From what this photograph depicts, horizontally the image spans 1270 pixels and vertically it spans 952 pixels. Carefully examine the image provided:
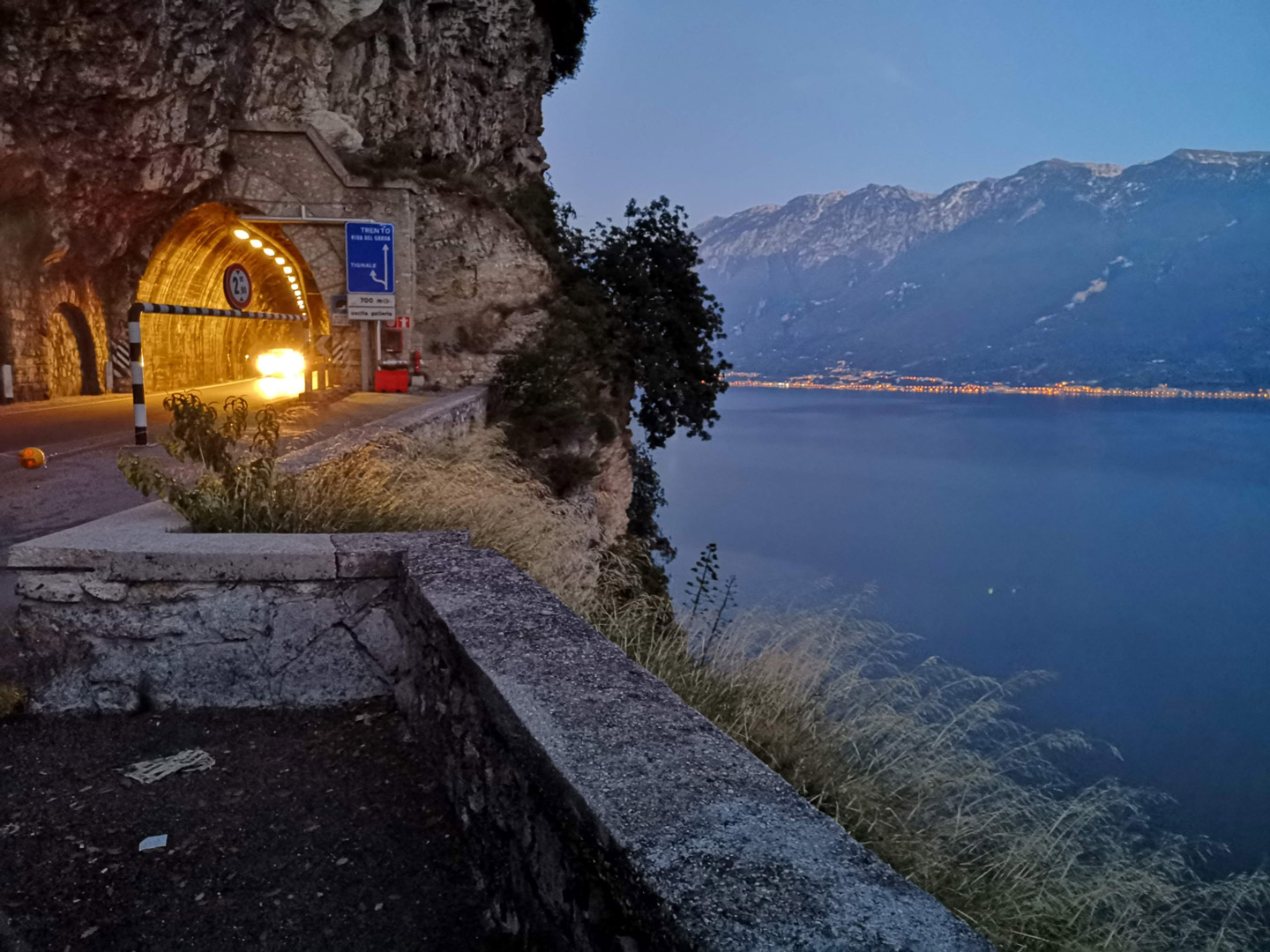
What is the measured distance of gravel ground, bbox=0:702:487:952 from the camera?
2.24 m

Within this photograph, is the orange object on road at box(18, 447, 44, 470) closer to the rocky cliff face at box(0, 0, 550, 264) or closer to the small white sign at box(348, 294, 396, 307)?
the rocky cliff face at box(0, 0, 550, 264)

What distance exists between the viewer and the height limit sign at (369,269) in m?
16.8

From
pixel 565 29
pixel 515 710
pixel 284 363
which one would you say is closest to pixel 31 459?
pixel 515 710

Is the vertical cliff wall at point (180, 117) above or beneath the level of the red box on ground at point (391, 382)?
above

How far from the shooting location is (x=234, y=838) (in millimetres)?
2609

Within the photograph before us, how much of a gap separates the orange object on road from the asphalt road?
122cm

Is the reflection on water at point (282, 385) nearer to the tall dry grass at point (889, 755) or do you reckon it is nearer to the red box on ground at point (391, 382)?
the red box on ground at point (391, 382)

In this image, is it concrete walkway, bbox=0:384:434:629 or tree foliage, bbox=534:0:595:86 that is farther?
tree foliage, bbox=534:0:595:86

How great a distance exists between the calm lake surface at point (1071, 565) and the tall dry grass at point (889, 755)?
185 centimetres

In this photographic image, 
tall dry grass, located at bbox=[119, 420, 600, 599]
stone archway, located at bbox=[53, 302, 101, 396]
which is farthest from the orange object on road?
stone archway, located at bbox=[53, 302, 101, 396]

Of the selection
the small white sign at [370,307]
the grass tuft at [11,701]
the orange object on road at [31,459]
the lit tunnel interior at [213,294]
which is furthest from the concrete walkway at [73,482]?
the lit tunnel interior at [213,294]

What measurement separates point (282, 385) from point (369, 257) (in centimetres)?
436

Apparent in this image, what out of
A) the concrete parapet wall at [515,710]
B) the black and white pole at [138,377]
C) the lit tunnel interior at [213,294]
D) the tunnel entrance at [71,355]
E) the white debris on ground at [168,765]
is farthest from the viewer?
the lit tunnel interior at [213,294]

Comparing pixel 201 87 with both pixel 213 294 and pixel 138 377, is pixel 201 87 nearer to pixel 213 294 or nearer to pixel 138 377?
pixel 213 294
